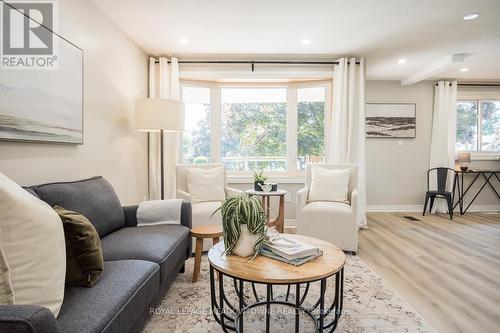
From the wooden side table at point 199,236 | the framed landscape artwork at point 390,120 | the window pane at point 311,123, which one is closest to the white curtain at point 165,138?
the wooden side table at point 199,236

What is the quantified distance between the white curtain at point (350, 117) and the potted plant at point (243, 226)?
2765mm

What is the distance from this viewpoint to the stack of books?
1472mm

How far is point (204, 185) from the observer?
3.35m

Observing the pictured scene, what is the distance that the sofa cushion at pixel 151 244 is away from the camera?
1686mm

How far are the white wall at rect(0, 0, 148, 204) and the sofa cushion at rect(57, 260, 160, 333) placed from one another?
98 cm

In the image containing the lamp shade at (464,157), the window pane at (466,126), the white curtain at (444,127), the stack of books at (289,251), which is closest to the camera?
the stack of books at (289,251)

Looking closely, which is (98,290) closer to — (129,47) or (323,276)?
(323,276)

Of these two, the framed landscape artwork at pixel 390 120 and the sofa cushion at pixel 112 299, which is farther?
the framed landscape artwork at pixel 390 120

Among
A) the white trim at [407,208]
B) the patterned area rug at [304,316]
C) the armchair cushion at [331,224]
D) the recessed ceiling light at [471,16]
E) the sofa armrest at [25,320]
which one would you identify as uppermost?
the recessed ceiling light at [471,16]

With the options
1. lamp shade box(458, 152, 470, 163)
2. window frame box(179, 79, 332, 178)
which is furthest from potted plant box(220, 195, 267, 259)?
lamp shade box(458, 152, 470, 163)

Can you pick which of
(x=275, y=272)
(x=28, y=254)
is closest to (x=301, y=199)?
(x=275, y=272)

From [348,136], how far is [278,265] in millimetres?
3008

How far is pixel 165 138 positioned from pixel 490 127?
19.5ft

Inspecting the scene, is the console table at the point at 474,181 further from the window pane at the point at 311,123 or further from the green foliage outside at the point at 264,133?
the green foliage outside at the point at 264,133
